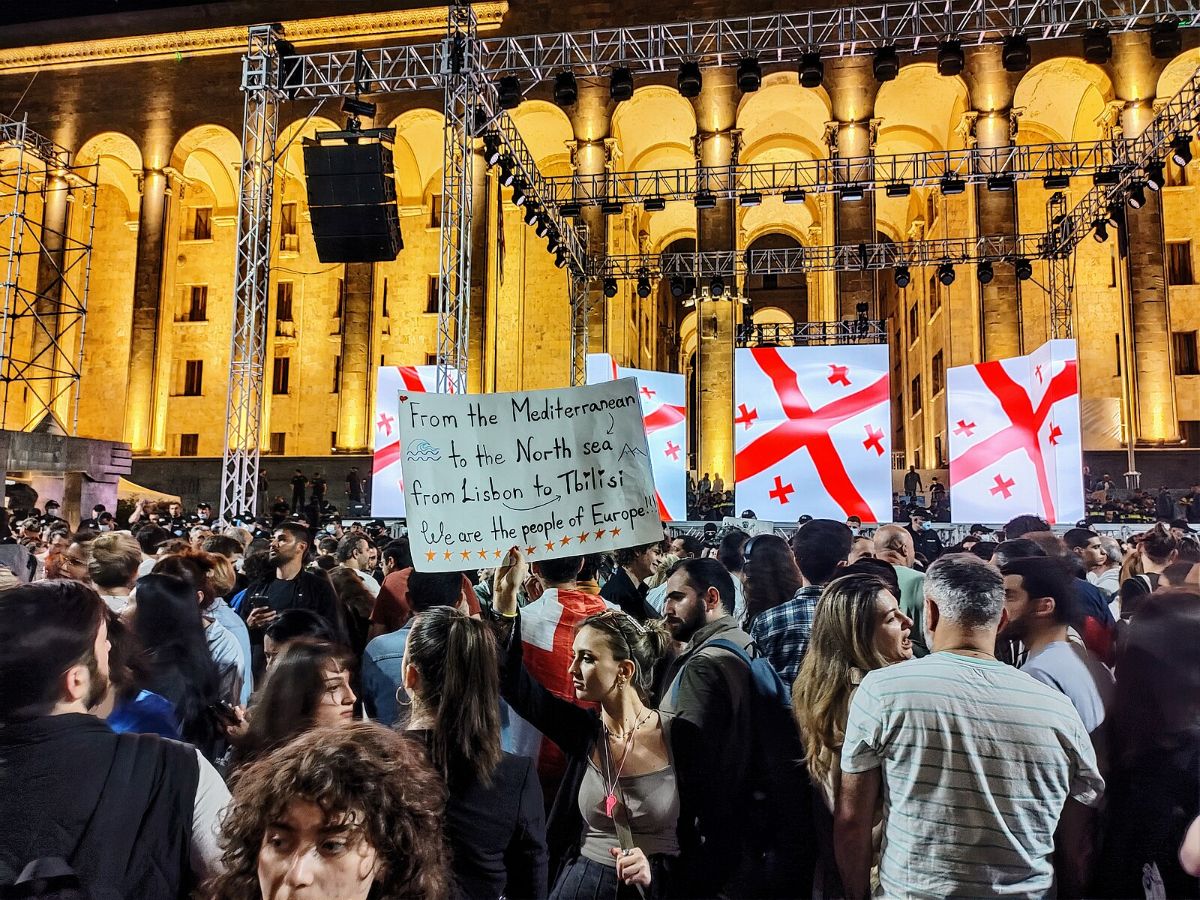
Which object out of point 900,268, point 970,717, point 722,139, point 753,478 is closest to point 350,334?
point 722,139

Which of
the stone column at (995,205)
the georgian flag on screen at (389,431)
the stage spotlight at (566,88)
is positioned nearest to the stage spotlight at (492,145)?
the stage spotlight at (566,88)

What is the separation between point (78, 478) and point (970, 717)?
2187 cm

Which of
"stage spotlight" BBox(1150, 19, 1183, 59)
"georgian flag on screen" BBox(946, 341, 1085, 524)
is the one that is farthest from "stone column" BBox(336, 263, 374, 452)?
"stage spotlight" BBox(1150, 19, 1183, 59)

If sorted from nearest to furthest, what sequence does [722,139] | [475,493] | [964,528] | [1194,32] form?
1. [475,493]
2. [964,528]
3. [1194,32]
4. [722,139]

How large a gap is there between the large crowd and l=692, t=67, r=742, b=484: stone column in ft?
73.0

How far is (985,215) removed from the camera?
23.8 metres

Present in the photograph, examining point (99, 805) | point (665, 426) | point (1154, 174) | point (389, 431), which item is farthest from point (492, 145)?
point (99, 805)

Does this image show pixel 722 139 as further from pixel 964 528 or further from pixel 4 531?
pixel 4 531

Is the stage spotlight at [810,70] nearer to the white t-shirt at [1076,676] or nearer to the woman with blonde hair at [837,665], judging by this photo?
the white t-shirt at [1076,676]

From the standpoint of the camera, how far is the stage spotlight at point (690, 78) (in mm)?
13719

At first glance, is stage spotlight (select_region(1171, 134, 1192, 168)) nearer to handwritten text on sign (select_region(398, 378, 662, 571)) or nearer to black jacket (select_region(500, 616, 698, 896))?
handwritten text on sign (select_region(398, 378, 662, 571))

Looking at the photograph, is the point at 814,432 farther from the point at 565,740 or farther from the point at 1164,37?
the point at 565,740

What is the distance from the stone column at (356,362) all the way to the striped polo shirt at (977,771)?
25.1 meters

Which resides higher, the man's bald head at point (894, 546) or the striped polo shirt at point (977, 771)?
the man's bald head at point (894, 546)
